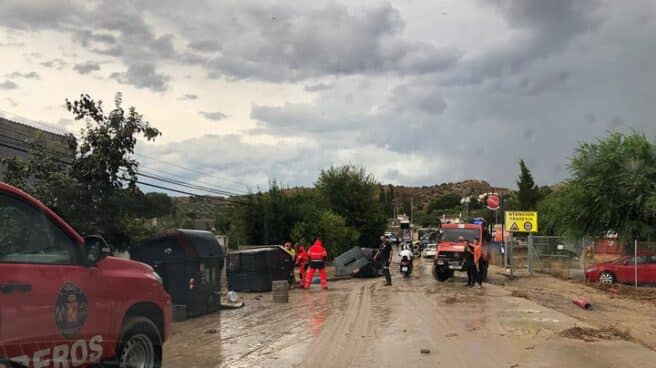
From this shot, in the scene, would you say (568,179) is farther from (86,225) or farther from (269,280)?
(86,225)

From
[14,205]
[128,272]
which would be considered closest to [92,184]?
[128,272]

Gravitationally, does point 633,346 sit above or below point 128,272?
below

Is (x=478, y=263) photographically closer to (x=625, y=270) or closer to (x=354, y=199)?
(x=625, y=270)

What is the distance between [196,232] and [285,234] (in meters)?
27.3

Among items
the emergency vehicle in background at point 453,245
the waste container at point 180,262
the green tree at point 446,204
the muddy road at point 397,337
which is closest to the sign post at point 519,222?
the emergency vehicle in background at point 453,245

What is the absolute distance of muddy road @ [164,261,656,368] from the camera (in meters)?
9.02

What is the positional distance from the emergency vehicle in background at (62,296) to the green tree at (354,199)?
47.4 m

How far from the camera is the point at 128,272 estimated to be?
661 cm

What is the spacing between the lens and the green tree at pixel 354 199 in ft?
179

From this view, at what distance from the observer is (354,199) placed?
5462 centimetres

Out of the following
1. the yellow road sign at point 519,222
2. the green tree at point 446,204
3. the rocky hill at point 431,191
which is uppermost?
the rocky hill at point 431,191

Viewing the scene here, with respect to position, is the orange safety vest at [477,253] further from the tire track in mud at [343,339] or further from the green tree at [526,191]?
the green tree at [526,191]

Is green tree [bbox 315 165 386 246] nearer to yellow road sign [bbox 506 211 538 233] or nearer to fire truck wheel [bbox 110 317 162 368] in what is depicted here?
yellow road sign [bbox 506 211 538 233]

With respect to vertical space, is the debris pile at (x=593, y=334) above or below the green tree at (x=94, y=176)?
below
